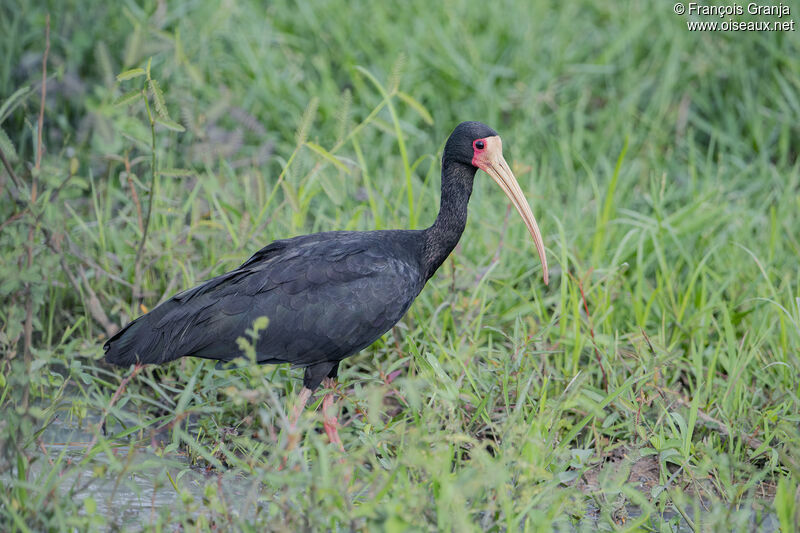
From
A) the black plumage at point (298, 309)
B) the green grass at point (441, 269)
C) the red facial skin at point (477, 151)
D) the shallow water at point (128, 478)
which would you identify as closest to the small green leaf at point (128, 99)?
the green grass at point (441, 269)

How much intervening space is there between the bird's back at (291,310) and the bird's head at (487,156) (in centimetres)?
62

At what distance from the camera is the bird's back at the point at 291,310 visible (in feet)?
12.8

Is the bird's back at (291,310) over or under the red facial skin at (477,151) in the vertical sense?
under

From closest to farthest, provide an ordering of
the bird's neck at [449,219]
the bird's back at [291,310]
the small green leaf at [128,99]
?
the bird's back at [291,310] → the small green leaf at [128,99] → the bird's neck at [449,219]

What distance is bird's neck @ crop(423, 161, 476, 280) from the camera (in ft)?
13.9

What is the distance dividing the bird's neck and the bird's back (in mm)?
174

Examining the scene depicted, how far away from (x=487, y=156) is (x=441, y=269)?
921 mm

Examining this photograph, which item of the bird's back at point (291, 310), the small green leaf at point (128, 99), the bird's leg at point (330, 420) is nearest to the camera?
the bird's leg at point (330, 420)

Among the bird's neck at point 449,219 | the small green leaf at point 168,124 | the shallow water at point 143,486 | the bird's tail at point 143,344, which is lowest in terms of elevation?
the shallow water at point 143,486

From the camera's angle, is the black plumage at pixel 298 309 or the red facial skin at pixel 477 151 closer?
the black plumage at pixel 298 309

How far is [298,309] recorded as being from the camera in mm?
3945

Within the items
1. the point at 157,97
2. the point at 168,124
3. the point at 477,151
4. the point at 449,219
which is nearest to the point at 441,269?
the point at 449,219

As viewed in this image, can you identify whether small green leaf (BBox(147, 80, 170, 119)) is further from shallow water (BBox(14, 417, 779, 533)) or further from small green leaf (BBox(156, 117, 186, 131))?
shallow water (BBox(14, 417, 779, 533))

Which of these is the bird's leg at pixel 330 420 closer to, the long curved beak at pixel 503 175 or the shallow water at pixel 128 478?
the shallow water at pixel 128 478
